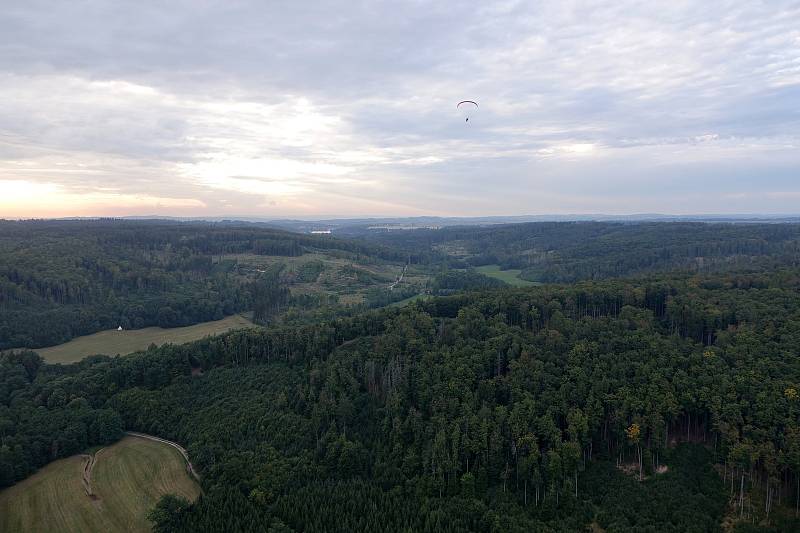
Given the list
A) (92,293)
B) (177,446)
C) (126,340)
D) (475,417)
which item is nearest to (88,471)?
(177,446)

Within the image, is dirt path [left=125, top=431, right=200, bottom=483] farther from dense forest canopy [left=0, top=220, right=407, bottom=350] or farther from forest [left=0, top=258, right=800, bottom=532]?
dense forest canopy [left=0, top=220, right=407, bottom=350]

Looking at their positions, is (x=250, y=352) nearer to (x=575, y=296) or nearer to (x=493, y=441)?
(x=493, y=441)

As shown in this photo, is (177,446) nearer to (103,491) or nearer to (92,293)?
(103,491)

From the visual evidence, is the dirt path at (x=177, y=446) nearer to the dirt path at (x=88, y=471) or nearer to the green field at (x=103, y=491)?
the green field at (x=103, y=491)

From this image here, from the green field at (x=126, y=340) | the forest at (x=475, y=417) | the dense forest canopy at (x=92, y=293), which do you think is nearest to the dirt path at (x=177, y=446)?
the forest at (x=475, y=417)

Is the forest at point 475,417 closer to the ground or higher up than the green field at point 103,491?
higher up

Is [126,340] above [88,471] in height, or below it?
above

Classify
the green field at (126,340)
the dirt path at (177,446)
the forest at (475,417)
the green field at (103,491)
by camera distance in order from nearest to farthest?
the forest at (475,417)
the green field at (103,491)
the dirt path at (177,446)
the green field at (126,340)
